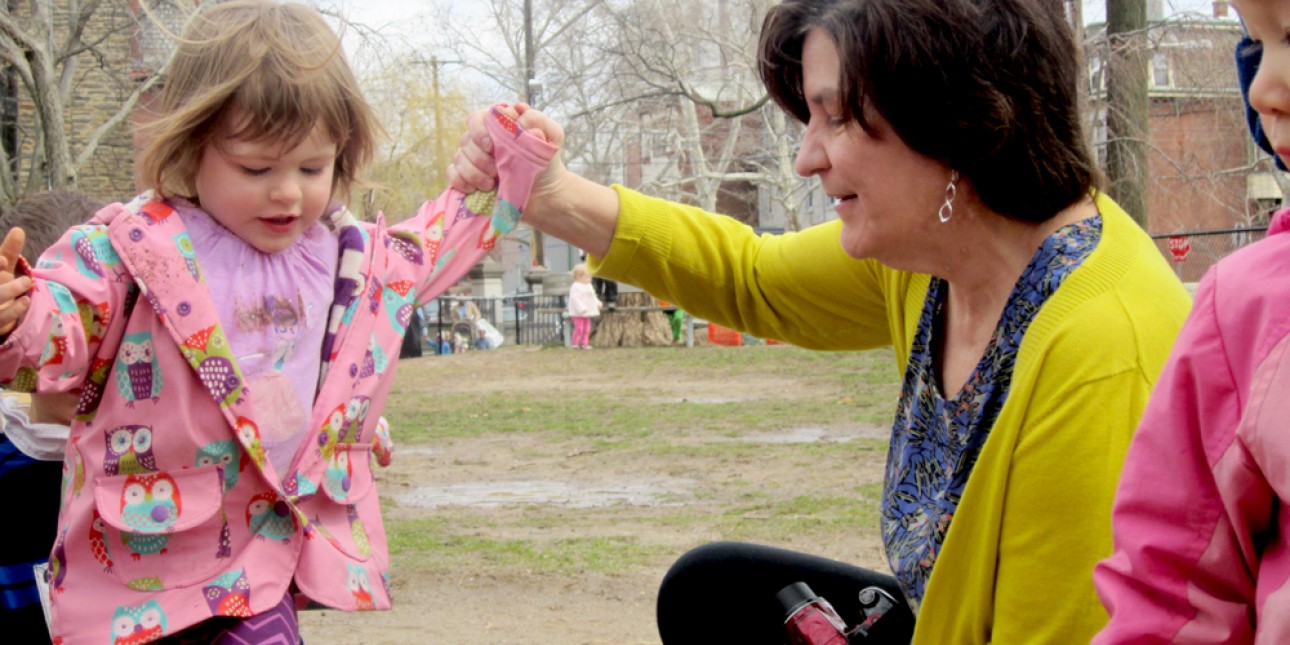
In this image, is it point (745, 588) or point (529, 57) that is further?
point (529, 57)

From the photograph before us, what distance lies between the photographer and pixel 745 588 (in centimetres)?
256

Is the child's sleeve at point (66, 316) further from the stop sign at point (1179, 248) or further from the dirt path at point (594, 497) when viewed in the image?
the stop sign at point (1179, 248)

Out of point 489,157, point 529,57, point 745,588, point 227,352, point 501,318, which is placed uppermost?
point 529,57

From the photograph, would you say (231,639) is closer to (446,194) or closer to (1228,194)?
(446,194)

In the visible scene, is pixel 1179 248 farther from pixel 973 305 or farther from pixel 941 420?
pixel 941 420

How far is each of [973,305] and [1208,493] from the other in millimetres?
925

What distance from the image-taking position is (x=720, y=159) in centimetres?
3541

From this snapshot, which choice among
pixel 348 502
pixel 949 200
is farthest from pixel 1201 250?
pixel 348 502

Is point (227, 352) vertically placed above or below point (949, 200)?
below

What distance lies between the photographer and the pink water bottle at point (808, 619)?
220cm

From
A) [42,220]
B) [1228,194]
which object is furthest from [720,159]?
[42,220]

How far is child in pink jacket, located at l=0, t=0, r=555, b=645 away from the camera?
7.63ft

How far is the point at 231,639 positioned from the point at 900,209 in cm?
138

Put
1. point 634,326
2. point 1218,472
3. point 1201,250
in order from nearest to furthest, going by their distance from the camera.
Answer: point 1218,472, point 1201,250, point 634,326
